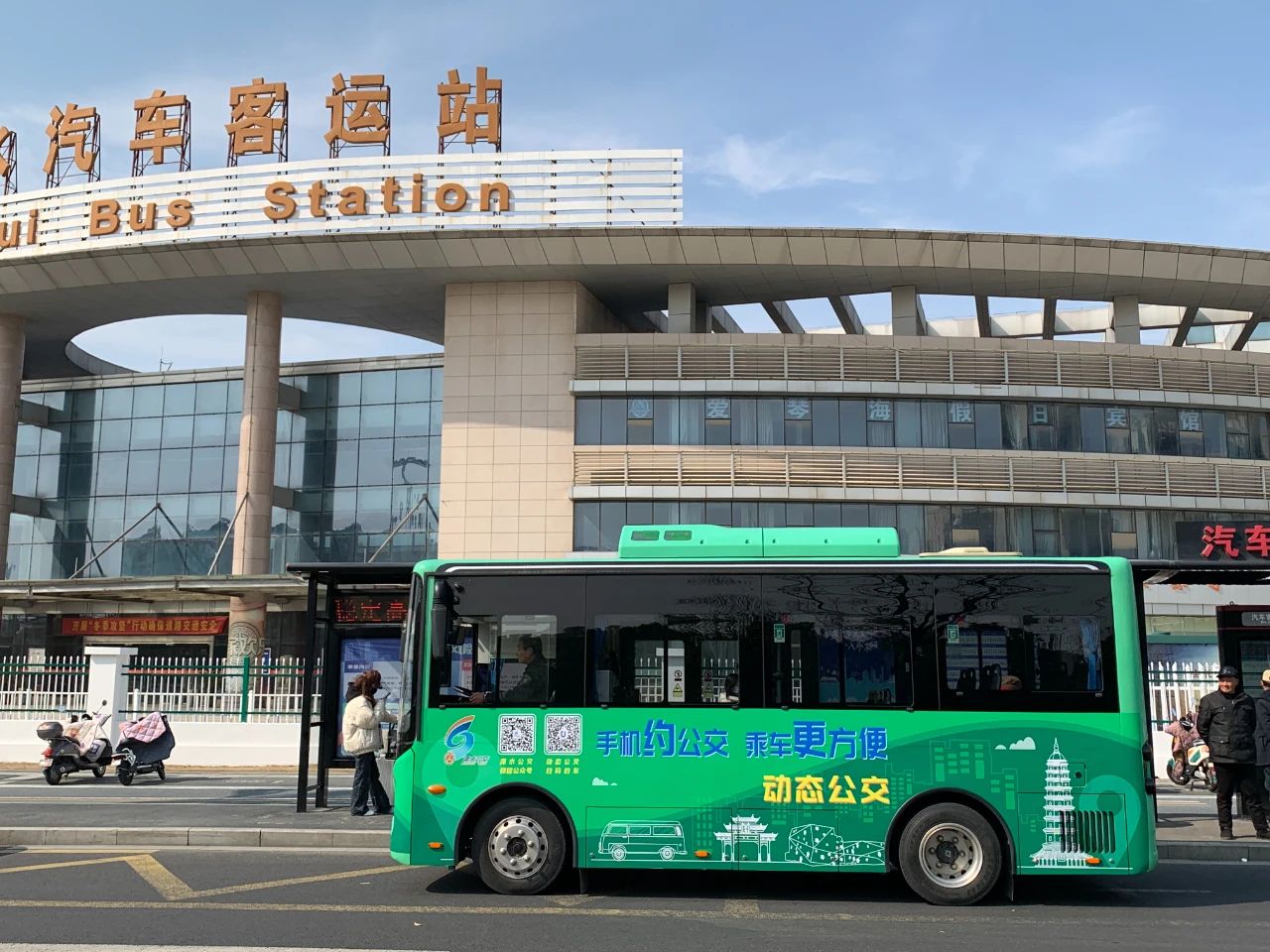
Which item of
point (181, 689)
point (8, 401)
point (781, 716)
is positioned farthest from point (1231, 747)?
point (8, 401)

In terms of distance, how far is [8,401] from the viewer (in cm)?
3875

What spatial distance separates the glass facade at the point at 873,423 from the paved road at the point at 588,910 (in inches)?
917

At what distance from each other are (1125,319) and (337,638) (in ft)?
93.8

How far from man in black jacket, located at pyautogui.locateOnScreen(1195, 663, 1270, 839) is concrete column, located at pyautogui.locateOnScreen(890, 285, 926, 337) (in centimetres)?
2303

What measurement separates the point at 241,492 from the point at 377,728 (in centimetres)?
2419

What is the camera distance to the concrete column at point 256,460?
35.7 meters

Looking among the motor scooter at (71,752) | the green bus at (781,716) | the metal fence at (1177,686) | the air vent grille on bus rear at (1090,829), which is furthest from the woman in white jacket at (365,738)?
the metal fence at (1177,686)

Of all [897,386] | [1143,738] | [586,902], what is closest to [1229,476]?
[897,386]

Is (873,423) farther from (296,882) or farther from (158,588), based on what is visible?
(296,882)

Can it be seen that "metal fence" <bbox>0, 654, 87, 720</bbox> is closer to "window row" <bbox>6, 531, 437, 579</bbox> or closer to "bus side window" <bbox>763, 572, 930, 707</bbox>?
"window row" <bbox>6, 531, 437, 579</bbox>

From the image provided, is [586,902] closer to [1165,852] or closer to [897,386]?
[1165,852]

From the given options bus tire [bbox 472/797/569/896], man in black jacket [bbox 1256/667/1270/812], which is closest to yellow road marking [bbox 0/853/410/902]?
bus tire [bbox 472/797/569/896]

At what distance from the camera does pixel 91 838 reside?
1264 cm

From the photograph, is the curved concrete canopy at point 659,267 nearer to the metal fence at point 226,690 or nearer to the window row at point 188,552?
the window row at point 188,552
